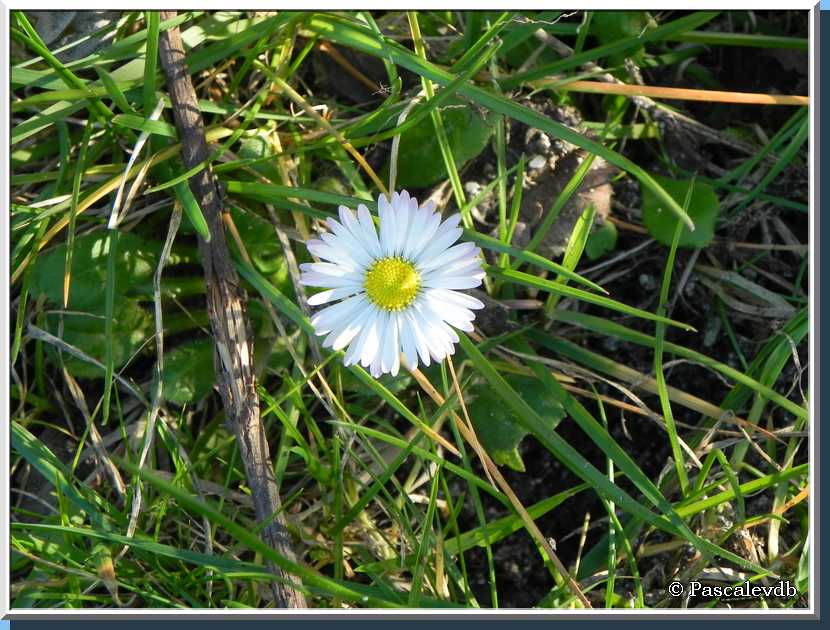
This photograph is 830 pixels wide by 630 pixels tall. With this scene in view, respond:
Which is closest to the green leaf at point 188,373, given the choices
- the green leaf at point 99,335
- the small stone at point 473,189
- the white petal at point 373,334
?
the green leaf at point 99,335

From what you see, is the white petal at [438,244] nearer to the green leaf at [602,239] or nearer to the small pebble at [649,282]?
the green leaf at [602,239]

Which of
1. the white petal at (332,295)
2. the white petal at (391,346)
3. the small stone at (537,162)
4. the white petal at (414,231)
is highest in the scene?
the small stone at (537,162)

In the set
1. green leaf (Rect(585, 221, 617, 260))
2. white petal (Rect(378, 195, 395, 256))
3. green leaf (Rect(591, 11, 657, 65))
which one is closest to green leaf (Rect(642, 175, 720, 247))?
green leaf (Rect(585, 221, 617, 260))

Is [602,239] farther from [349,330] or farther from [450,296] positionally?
[349,330]

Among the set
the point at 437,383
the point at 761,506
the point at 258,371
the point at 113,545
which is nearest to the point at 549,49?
the point at 437,383

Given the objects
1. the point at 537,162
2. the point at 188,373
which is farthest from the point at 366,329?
the point at 537,162

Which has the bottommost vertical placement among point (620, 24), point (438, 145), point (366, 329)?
point (366, 329)
